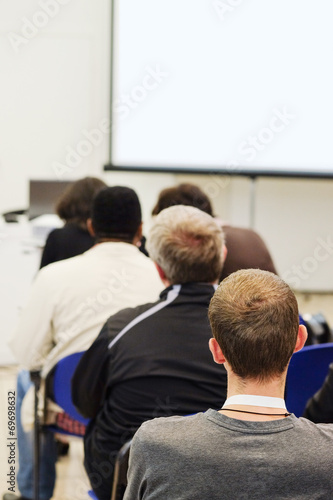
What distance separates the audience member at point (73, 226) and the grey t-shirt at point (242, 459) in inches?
86.6

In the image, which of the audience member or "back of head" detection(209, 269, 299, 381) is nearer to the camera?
"back of head" detection(209, 269, 299, 381)

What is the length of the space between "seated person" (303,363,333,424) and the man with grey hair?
0.33 meters

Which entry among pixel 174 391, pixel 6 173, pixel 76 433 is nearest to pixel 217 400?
pixel 174 391

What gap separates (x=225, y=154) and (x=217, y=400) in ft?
13.2

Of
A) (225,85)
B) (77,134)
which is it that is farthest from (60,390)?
(77,134)

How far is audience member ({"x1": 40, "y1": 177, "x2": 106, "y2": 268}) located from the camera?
10.7ft

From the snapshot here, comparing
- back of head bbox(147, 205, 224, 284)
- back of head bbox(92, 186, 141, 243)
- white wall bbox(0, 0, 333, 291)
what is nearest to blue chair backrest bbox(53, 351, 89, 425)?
back of head bbox(147, 205, 224, 284)

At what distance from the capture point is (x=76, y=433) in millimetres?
2445

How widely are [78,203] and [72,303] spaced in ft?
3.30

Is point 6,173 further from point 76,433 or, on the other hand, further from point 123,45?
point 76,433

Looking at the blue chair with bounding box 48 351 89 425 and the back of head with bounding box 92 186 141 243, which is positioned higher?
the back of head with bounding box 92 186 141 243

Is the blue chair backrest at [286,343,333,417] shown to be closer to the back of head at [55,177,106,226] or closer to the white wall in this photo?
the back of head at [55,177,106,226]

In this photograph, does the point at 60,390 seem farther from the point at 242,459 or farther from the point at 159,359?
the point at 242,459

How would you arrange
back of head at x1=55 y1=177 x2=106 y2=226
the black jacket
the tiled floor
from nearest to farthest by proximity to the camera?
the black jacket
the tiled floor
back of head at x1=55 y1=177 x2=106 y2=226
